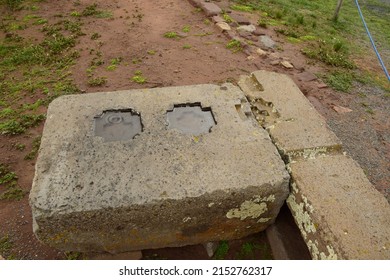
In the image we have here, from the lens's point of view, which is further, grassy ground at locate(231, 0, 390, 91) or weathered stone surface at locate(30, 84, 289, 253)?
grassy ground at locate(231, 0, 390, 91)

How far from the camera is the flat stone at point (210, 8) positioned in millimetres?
6710

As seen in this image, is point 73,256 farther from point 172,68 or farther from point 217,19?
point 217,19

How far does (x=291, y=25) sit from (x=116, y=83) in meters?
4.19

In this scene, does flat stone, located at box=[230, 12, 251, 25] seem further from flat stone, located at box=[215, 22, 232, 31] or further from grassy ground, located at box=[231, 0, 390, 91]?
flat stone, located at box=[215, 22, 232, 31]

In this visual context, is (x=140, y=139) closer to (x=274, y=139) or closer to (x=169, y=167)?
(x=169, y=167)

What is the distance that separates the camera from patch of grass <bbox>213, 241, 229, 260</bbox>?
3.06 m

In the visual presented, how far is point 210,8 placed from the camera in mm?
6859

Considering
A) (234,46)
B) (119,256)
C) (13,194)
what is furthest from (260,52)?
(13,194)

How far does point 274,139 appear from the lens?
3078 mm

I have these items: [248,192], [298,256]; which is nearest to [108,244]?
[248,192]

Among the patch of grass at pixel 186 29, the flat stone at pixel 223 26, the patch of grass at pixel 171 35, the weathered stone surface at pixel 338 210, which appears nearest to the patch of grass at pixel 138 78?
the patch of grass at pixel 171 35

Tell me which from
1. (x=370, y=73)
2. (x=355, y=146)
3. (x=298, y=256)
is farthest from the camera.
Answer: (x=370, y=73)

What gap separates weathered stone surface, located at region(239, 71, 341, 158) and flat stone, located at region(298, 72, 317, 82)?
1.20 meters

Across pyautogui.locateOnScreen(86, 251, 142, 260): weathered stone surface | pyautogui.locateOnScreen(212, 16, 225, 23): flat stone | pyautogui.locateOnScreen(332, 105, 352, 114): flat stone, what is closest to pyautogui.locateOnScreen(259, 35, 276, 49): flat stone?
pyautogui.locateOnScreen(212, 16, 225, 23): flat stone
